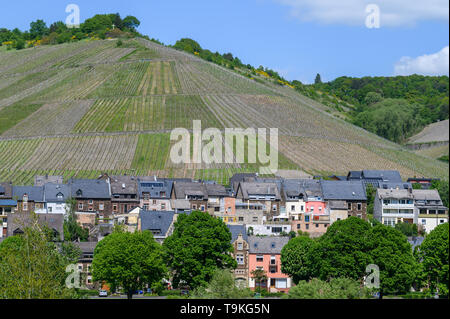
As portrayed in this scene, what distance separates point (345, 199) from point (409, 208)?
945 cm

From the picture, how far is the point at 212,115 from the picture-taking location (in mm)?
198125

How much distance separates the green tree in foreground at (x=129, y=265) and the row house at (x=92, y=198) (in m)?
39.8

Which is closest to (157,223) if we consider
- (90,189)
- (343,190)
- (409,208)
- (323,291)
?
(90,189)

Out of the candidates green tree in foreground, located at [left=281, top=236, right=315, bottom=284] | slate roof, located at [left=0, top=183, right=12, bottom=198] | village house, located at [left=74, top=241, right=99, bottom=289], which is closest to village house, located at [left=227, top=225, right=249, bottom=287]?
green tree in foreground, located at [left=281, top=236, right=315, bottom=284]

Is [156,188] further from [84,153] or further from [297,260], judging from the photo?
[297,260]

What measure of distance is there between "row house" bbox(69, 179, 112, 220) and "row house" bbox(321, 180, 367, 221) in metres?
31.8

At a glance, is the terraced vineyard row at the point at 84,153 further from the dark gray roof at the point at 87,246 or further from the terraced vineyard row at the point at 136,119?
the dark gray roof at the point at 87,246

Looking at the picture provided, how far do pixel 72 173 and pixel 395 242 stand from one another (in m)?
83.2

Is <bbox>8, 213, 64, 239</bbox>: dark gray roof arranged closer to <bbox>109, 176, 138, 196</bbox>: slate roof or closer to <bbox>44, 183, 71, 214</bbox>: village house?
<bbox>44, 183, 71, 214</bbox>: village house

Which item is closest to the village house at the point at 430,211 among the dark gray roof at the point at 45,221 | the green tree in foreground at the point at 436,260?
the green tree in foreground at the point at 436,260

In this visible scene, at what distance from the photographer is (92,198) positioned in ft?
403

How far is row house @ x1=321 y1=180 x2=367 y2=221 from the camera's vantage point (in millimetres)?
125000
